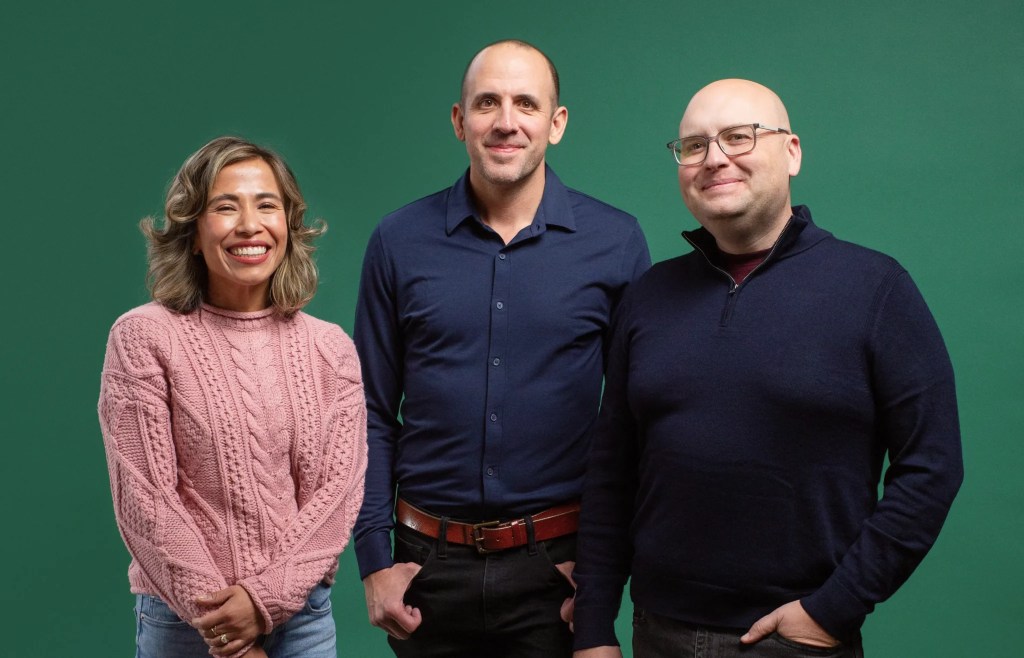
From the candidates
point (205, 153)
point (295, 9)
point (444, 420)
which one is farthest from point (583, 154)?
point (205, 153)

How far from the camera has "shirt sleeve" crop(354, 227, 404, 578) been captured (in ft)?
8.67

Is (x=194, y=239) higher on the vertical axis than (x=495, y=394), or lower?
higher

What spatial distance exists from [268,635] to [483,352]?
0.72 meters

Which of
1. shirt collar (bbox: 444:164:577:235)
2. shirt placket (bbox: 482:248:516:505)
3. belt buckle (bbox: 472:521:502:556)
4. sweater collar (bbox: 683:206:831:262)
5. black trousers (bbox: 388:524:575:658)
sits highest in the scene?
sweater collar (bbox: 683:206:831:262)

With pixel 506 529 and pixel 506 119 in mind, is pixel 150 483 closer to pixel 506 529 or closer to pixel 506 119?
pixel 506 529

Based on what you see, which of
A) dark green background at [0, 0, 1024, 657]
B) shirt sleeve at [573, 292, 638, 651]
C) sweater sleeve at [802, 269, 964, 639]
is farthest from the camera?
dark green background at [0, 0, 1024, 657]

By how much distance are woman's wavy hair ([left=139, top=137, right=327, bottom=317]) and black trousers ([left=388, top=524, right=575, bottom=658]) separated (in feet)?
2.09

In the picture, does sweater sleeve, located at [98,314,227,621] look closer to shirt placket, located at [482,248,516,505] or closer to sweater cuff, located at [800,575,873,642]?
shirt placket, located at [482,248,516,505]

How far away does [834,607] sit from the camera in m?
2.02

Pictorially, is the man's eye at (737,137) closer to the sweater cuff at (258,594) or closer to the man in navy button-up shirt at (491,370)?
the man in navy button-up shirt at (491,370)

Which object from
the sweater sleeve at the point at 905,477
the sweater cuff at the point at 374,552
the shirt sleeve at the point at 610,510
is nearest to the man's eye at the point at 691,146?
the shirt sleeve at the point at 610,510

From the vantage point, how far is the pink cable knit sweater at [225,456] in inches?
82.9

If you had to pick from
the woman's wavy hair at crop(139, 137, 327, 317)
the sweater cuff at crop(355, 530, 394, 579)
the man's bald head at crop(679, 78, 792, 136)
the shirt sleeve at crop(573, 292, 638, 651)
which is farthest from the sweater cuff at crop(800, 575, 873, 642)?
the woman's wavy hair at crop(139, 137, 327, 317)

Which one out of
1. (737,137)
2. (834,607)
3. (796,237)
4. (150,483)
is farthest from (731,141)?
(150,483)
